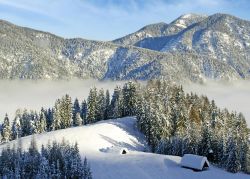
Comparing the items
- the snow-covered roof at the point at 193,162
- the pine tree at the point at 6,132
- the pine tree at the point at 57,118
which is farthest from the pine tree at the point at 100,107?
the snow-covered roof at the point at 193,162

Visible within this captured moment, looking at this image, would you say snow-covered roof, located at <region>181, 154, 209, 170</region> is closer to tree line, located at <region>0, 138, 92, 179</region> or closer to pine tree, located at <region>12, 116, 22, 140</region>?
tree line, located at <region>0, 138, 92, 179</region>

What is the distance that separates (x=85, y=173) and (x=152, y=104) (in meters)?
64.4

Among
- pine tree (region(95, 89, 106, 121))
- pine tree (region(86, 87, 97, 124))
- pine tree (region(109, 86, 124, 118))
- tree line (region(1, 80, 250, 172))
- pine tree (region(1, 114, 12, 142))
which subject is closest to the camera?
tree line (region(1, 80, 250, 172))

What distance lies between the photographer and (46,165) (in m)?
96.6

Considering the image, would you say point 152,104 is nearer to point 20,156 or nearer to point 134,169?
point 134,169

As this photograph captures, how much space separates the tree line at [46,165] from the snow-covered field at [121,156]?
372 inches

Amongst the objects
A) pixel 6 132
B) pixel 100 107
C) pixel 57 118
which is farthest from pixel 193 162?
pixel 6 132

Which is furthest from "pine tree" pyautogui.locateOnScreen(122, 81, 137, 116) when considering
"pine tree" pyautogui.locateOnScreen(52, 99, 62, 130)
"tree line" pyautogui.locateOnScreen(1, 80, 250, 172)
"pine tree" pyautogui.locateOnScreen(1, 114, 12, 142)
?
"pine tree" pyautogui.locateOnScreen(1, 114, 12, 142)

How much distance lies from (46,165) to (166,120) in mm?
65866

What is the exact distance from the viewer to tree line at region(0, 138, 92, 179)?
96.8 meters

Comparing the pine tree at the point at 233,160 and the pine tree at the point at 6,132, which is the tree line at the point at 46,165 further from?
the pine tree at the point at 6,132

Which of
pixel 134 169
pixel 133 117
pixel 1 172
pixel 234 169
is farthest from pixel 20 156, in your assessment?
pixel 133 117

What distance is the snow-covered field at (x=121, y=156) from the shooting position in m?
112

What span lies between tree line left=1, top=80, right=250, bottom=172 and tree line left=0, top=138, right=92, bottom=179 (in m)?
44.6
